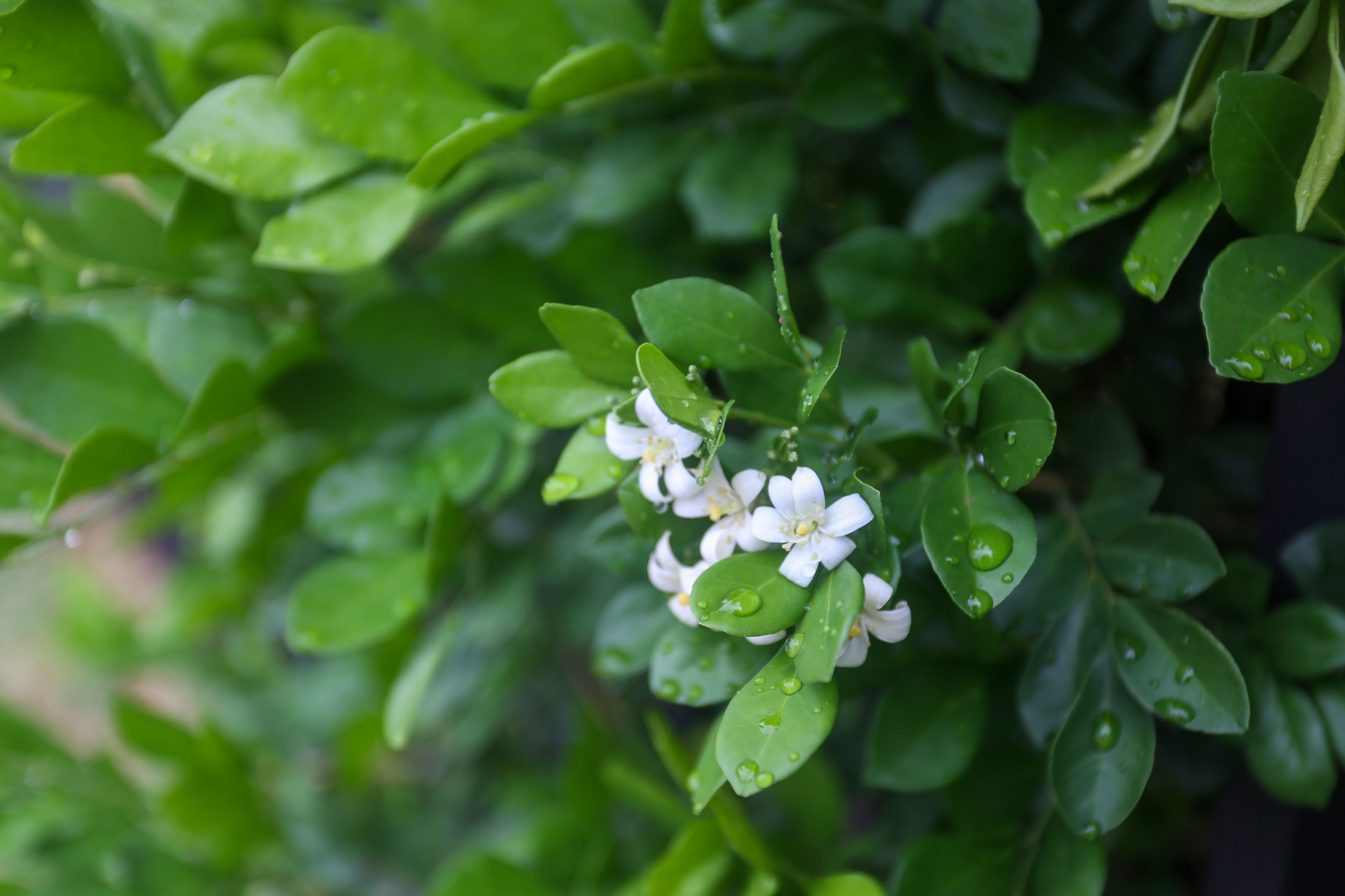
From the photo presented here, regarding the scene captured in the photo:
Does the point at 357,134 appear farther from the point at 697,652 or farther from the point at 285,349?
the point at 697,652

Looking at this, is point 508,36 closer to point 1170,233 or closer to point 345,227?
point 345,227

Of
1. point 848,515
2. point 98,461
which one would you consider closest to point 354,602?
point 98,461

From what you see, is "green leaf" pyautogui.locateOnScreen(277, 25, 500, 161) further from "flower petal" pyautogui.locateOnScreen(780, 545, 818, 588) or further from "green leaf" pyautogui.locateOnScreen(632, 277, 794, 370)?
"flower petal" pyautogui.locateOnScreen(780, 545, 818, 588)

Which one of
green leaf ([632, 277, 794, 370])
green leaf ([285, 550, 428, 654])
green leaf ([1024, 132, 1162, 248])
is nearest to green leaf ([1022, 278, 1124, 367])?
green leaf ([1024, 132, 1162, 248])

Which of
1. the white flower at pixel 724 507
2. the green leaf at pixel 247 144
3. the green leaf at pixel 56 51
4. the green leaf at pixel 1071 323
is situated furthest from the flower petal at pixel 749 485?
the green leaf at pixel 56 51

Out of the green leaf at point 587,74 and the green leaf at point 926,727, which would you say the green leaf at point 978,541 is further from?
the green leaf at point 587,74

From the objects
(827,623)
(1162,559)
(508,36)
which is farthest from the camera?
(508,36)

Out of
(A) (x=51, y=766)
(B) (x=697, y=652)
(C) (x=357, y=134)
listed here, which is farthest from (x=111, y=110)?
(A) (x=51, y=766)
